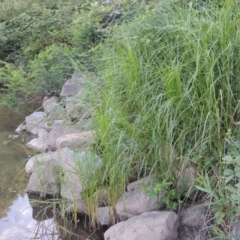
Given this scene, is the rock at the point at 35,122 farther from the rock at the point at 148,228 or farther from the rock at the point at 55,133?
the rock at the point at 148,228

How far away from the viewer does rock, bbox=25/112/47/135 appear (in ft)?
14.8

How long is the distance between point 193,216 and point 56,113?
5.86ft

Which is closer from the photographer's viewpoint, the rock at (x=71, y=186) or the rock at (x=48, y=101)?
the rock at (x=71, y=186)

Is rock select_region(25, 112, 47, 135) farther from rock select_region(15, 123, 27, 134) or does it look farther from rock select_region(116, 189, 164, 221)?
rock select_region(116, 189, 164, 221)

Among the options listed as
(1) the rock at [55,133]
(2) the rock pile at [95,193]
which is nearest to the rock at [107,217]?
(2) the rock pile at [95,193]

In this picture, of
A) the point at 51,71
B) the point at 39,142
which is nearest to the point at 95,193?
the point at 39,142

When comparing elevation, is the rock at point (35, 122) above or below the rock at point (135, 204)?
below

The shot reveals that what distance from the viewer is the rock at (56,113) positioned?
13.2ft

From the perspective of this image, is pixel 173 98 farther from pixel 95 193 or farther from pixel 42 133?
pixel 42 133

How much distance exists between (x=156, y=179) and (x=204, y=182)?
1.60ft

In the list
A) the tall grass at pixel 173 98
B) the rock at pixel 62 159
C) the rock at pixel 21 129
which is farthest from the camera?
the rock at pixel 21 129

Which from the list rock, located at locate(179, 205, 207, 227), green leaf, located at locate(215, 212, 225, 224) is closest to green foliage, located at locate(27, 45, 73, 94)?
rock, located at locate(179, 205, 207, 227)

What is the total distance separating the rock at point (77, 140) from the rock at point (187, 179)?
685 millimetres

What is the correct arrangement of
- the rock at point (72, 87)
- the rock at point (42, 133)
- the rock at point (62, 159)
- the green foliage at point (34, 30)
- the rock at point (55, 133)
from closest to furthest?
the rock at point (62, 159), the rock at point (55, 133), the rock at point (72, 87), the rock at point (42, 133), the green foliage at point (34, 30)
